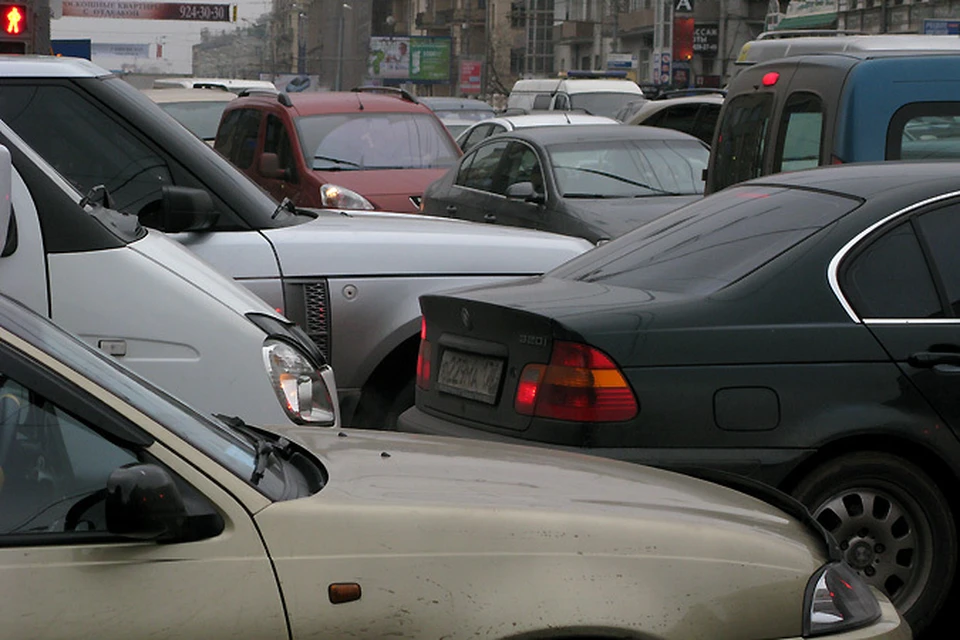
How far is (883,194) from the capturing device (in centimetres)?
541

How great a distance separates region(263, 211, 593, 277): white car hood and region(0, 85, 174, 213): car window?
573 mm

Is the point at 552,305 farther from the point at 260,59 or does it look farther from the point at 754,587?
the point at 260,59

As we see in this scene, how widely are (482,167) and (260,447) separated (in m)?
9.83

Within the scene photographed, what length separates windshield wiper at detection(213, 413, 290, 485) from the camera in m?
3.27

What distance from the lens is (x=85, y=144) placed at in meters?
6.64

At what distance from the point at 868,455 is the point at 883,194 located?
943 millimetres

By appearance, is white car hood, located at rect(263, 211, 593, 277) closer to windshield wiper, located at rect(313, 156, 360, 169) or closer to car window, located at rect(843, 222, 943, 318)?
car window, located at rect(843, 222, 943, 318)

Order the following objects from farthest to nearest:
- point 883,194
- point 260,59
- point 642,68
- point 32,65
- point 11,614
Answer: point 260,59 < point 642,68 < point 32,65 < point 883,194 < point 11,614

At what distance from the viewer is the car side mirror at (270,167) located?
12758 millimetres

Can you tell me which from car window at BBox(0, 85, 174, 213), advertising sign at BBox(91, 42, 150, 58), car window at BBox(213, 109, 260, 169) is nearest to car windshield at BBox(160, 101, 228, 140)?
car window at BBox(213, 109, 260, 169)

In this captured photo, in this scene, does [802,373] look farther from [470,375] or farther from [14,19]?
[14,19]

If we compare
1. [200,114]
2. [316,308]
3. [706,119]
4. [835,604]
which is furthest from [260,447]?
[706,119]

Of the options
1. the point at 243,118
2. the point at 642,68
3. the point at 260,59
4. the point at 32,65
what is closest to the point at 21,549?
the point at 32,65

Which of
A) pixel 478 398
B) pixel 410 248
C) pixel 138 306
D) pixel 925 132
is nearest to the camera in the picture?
pixel 138 306
